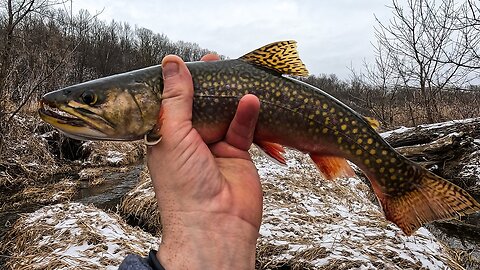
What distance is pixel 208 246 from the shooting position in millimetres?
2131

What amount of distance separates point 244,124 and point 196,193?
23.7 inches

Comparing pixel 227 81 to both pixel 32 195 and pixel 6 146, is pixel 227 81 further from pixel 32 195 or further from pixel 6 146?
pixel 6 146

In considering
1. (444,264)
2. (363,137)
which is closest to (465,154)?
(444,264)

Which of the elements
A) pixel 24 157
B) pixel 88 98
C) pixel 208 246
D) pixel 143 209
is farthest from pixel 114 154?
pixel 208 246

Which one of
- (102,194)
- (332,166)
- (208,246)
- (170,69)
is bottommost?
(102,194)

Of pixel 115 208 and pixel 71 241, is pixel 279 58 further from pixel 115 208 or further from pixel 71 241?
pixel 115 208

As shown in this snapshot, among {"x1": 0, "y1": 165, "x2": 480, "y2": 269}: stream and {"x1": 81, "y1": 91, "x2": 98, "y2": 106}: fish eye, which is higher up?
{"x1": 81, "y1": 91, "x2": 98, "y2": 106}: fish eye

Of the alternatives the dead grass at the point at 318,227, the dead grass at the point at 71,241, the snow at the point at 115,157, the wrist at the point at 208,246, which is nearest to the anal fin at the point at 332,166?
the wrist at the point at 208,246

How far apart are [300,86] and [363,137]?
58 cm

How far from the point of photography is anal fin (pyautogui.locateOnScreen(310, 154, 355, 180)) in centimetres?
275

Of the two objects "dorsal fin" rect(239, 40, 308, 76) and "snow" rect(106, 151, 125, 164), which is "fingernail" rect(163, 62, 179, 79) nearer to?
"dorsal fin" rect(239, 40, 308, 76)

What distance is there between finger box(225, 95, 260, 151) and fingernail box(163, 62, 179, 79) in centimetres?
48

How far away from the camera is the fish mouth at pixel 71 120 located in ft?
7.77

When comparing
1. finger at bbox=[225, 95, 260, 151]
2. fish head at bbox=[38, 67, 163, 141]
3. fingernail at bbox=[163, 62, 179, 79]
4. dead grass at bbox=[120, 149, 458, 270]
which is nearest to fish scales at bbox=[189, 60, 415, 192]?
finger at bbox=[225, 95, 260, 151]
